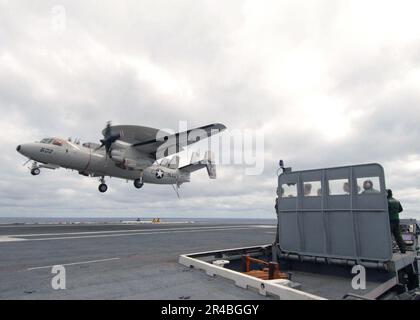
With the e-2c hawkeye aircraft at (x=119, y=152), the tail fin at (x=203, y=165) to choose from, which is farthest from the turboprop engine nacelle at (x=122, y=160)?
the tail fin at (x=203, y=165)

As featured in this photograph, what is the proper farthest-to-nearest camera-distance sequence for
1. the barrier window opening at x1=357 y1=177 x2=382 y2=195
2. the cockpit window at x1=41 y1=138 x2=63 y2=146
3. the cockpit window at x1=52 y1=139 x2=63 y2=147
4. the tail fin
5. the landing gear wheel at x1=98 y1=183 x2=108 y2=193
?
the tail fin, the landing gear wheel at x1=98 y1=183 x2=108 y2=193, the cockpit window at x1=52 y1=139 x2=63 y2=147, the cockpit window at x1=41 y1=138 x2=63 y2=146, the barrier window opening at x1=357 y1=177 x2=382 y2=195

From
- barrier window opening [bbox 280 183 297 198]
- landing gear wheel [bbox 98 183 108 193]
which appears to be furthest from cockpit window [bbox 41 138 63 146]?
barrier window opening [bbox 280 183 297 198]

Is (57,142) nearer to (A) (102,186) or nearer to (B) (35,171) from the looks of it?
(B) (35,171)

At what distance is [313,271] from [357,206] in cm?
313

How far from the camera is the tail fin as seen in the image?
142 feet

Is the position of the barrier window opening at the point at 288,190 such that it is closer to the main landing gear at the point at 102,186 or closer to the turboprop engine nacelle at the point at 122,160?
the turboprop engine nacelle at the point at 122,160

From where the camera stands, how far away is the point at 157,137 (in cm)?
3397

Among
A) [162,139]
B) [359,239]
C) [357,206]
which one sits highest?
[162,139]

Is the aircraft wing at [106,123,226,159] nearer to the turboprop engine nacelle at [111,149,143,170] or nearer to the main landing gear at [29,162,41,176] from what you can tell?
the turboprop engine nacelle at [111,149,143,170]

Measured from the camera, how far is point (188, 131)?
32375mm

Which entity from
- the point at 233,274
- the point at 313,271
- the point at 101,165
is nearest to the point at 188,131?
the point at 101,165

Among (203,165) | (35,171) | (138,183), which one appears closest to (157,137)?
(138,183)

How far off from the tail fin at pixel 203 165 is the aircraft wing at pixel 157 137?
713cm
